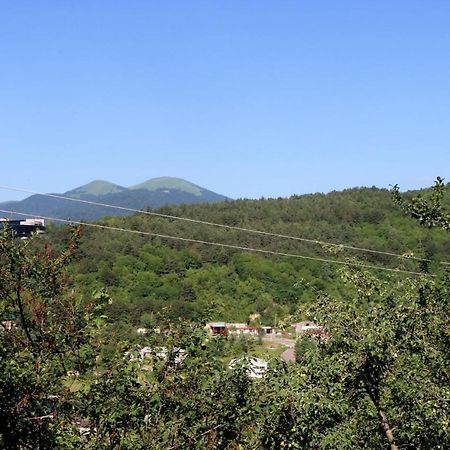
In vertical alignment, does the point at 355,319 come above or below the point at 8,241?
below

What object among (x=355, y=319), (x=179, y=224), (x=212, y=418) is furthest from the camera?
(x=179, y=224)

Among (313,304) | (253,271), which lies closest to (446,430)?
(313,304)

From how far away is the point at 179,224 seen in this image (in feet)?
245

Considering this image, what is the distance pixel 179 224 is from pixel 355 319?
6778cm

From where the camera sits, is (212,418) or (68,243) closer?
(212,418)

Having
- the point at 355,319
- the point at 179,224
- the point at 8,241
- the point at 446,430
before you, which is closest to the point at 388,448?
the point at 446,430

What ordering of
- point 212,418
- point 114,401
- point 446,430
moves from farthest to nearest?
point 446,430 < point 212,418 < point 114,401

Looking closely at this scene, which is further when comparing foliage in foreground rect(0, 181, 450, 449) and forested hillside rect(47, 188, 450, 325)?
forested hillside rect(47, 188, 450, 325)

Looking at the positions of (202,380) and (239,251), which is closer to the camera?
(202,380)

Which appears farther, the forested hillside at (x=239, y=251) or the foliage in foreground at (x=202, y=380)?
the forested hillside at (x=239, y=251)

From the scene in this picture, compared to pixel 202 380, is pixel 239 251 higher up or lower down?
lower down

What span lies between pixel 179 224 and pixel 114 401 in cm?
6982

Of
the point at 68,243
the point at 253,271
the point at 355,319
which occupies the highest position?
the point at 68,243

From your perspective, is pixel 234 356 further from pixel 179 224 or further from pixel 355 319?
pixel 179 224
